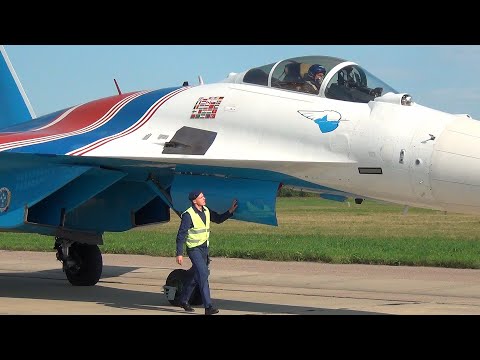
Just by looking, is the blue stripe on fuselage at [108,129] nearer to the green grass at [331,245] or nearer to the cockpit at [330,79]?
the cockpit at [330,79]

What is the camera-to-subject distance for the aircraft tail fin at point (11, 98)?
1767 cm

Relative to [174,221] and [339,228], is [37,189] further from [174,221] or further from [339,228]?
[174,221]

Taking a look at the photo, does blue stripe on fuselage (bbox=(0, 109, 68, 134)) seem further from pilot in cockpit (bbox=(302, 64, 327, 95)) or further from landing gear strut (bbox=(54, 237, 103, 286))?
pilot in cockpit (bbox=(302, 64, 327, 95))

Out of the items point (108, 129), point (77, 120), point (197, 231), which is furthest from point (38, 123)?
point (197, 231)

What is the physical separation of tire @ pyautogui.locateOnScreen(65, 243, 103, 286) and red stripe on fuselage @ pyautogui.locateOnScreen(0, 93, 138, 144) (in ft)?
8.46

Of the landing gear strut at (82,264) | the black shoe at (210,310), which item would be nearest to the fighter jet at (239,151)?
the landing gear strut at (82,264)

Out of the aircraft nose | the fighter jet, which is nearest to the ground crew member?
the fighter jet

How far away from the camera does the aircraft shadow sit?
1237cm

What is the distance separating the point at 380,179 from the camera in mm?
10812

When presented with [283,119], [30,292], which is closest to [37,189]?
[30,292]

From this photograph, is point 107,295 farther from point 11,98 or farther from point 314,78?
point 11,98

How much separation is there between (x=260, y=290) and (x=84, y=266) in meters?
3.08

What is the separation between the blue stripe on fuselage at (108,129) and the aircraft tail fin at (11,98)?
466 cm

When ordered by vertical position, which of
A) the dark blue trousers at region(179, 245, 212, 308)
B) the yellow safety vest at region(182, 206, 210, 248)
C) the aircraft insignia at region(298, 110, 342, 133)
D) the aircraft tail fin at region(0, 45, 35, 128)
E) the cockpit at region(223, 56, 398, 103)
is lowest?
the dark blue trousers at region(179, 245, 212, 308)
